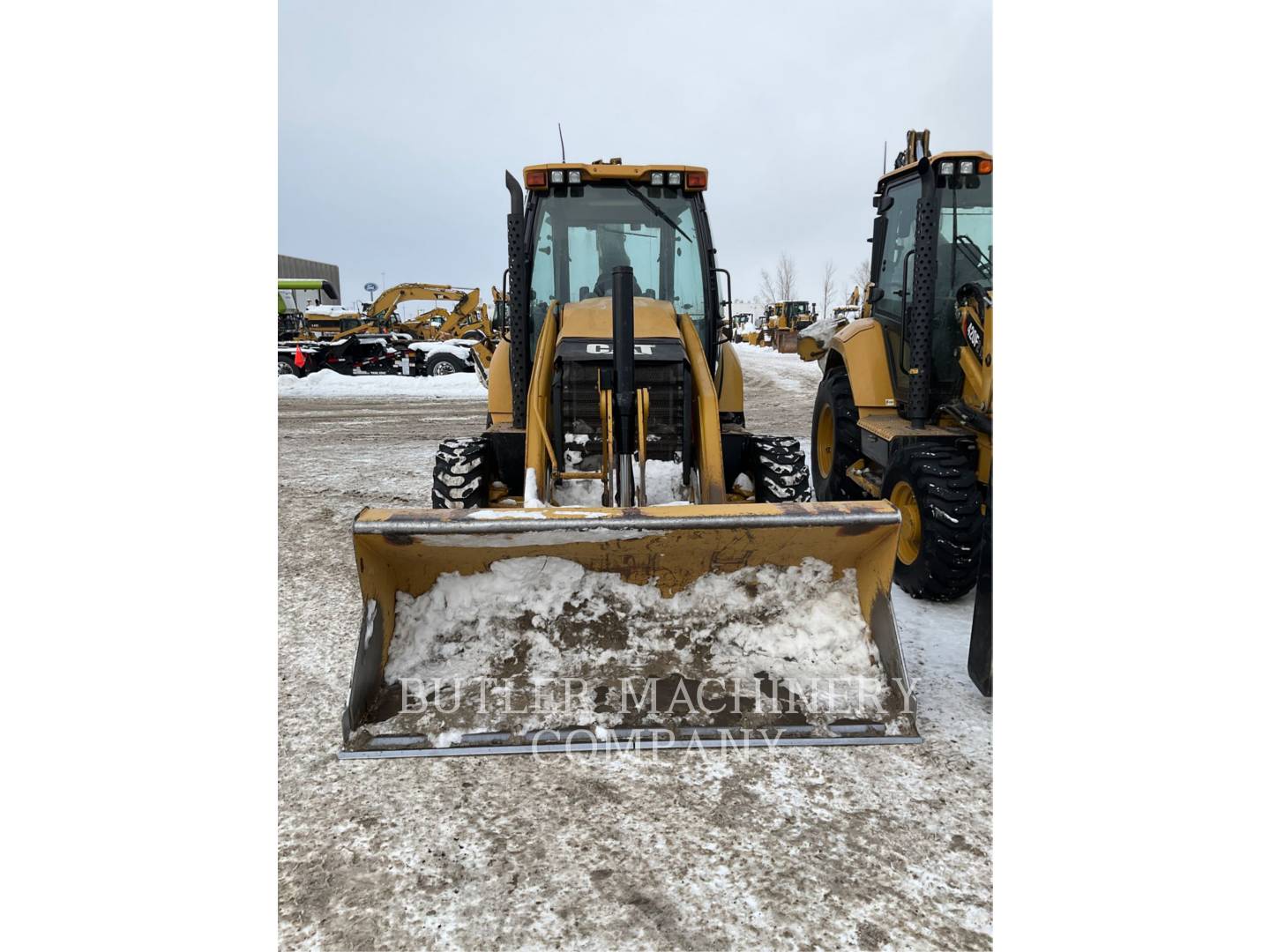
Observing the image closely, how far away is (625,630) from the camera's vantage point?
9.90 feet

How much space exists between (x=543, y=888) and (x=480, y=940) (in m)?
0.22

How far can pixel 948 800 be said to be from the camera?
2.42 meters

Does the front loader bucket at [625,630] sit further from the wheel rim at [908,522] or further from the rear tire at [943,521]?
the wheel rim at [908,522]

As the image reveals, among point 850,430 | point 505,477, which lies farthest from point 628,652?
point 850,430

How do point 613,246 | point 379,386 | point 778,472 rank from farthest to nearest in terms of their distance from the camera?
point 379,386 → point 613,246 → point 778,472

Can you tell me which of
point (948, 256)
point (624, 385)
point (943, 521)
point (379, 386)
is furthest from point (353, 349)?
point (943, 521)

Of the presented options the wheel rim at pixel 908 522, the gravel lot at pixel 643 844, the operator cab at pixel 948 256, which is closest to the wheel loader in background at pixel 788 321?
the operator cab at pixel 948 256

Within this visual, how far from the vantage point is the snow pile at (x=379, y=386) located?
17.9 meters

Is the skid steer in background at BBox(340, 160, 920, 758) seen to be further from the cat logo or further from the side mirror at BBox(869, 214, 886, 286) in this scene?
A: the side mirror at BBox(869, 214, 886, 286)

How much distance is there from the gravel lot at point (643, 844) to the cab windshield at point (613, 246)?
276 cm

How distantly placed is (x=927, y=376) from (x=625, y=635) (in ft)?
9.06

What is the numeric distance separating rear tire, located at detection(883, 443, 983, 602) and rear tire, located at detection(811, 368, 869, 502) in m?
1.25

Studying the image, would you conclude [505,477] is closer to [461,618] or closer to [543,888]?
[461,618]

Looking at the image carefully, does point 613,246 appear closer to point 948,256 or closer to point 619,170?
point 619,170
